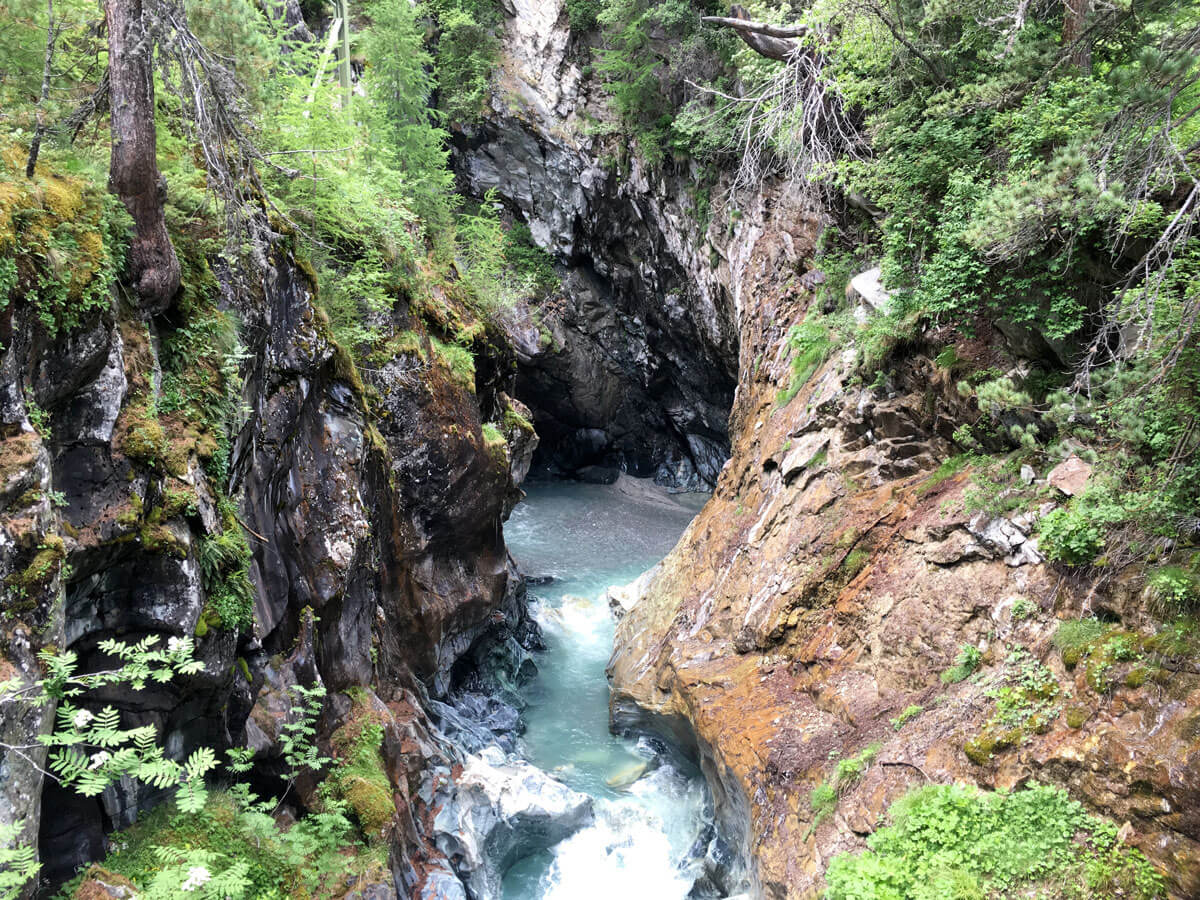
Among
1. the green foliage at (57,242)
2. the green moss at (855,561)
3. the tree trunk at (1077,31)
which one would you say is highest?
the tree trunk at (1077,31)

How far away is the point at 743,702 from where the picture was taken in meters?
7.91

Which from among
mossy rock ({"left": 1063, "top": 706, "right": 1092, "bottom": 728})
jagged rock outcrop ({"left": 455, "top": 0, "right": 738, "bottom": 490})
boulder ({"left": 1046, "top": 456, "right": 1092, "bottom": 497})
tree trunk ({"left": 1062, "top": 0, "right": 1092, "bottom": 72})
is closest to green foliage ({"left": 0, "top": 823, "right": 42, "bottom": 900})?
mossy rock ({"left": 1063, "top": 706, "right": 1092, "bottom": 728})

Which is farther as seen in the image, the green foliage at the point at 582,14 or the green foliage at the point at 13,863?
the green foliage at the point at 582,14

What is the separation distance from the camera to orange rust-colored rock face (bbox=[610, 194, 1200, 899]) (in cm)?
455

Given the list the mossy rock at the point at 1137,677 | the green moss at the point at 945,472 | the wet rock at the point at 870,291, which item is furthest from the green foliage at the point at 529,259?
the mossy rock at the point at 1137,677

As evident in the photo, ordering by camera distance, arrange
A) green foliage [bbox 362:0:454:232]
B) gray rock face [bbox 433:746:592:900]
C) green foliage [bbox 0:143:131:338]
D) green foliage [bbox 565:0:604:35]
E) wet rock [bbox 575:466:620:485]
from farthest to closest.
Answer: wet rock [bbox 575:466:620:485]
green foliage [bbox 565:0:604:35]
green foliage [bbox 362:0:454:232]
gray rock face [bbox 433:746:592:900]
green foliage [bbox 0:143:131:338]

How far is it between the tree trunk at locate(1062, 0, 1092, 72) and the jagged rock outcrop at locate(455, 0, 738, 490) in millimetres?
10112

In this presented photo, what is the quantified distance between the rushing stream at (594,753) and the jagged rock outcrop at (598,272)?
6.51m

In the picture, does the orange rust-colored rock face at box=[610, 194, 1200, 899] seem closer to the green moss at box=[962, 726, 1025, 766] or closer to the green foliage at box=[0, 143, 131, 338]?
the green moss at box=[962, 726, 1025, 766]

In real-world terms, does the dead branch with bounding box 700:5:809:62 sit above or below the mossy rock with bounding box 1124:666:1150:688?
above

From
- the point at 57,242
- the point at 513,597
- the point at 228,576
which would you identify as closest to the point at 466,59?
the point at 513,597

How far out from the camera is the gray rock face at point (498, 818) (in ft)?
25.1

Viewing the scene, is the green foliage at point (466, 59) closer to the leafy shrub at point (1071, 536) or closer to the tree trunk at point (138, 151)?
the tree trunk at point (138, 151)

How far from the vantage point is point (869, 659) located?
272 inches
